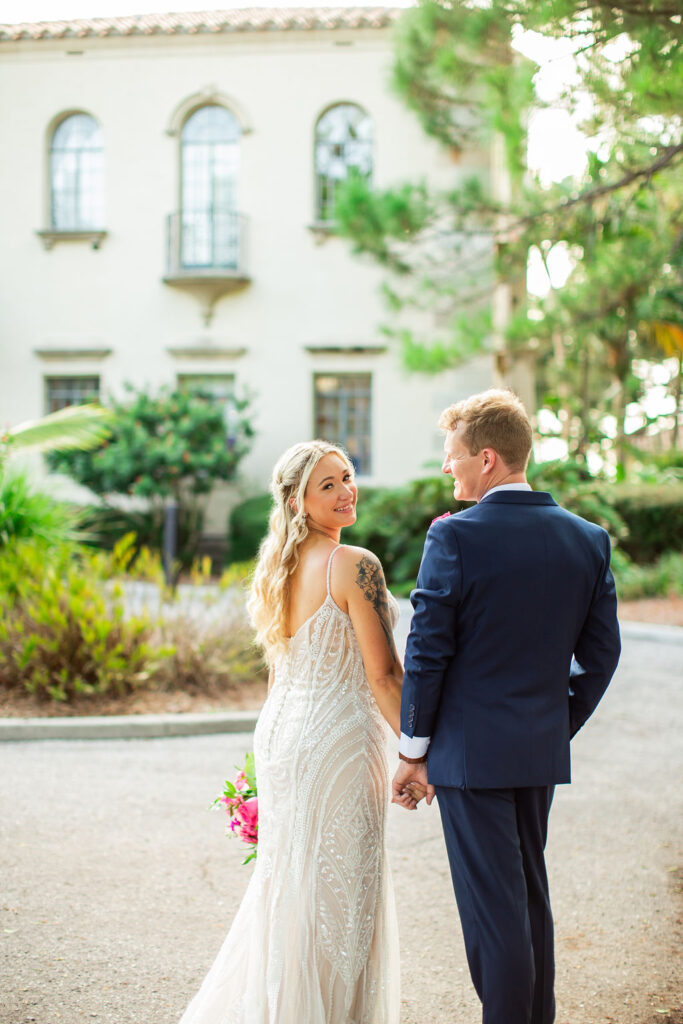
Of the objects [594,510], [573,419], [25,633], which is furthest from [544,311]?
[573,419]

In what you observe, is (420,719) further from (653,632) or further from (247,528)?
(247,528)

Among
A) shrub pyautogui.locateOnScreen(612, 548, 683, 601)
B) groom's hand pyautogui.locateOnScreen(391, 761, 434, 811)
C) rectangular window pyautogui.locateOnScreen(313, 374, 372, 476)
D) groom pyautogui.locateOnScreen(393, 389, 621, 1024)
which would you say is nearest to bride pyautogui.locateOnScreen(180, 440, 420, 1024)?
groom's hand pyautogui.locateOnScreen(391, 761, 434, 811)

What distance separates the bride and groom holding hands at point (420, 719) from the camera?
2.60 m

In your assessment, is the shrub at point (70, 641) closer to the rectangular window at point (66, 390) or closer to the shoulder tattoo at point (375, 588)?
the shoulder tattoo at point (375, 588)

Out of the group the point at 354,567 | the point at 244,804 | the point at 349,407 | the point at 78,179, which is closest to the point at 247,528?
the point at 349,407

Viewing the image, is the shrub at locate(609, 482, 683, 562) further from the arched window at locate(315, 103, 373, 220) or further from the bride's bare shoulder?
the bride's bare shoulder

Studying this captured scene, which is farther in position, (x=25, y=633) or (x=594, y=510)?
(x=594, y=510)

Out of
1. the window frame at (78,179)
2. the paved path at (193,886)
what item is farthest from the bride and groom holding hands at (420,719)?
the window frame at (78,179)

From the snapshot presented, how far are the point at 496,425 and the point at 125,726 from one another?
5148mm

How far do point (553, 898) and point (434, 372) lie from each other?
27.3ft

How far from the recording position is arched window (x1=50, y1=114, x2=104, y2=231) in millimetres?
19328

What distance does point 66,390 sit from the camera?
19594 mm

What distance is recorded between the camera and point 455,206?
1017 centimetres

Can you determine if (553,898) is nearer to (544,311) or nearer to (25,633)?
(25,633)
